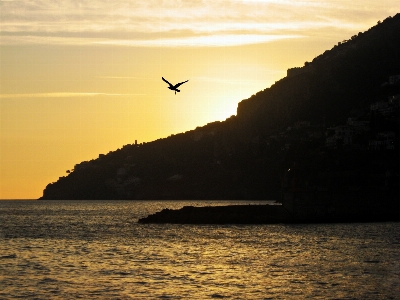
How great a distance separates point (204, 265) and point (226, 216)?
76.0 m

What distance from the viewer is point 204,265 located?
7125cm

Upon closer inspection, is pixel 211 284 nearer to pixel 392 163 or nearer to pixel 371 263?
pixel 371 263

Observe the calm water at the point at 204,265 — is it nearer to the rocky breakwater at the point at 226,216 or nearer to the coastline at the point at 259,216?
the coastline at the point at 259,216

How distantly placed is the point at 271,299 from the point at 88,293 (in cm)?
1279

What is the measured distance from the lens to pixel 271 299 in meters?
51.8

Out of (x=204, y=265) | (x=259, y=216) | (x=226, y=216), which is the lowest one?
(x=204, y=265)

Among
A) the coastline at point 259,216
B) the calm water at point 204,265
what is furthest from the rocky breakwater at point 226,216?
the calm water at point 204,265

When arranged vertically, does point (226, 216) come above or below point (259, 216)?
above

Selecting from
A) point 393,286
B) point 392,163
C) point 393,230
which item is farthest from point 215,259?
point 392,163

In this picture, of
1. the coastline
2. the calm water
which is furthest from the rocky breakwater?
the calm water

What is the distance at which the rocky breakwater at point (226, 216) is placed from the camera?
145m

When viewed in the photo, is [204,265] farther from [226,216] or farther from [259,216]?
[226,216]

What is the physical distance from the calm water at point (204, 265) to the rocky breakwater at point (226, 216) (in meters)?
29.4

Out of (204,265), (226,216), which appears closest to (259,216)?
(226,216)
